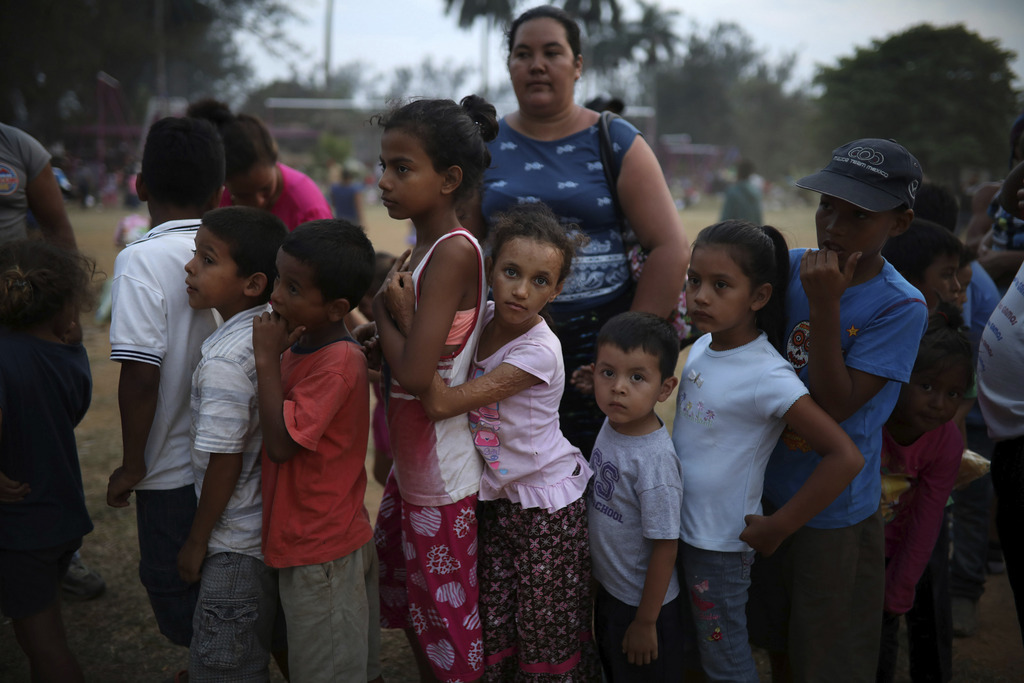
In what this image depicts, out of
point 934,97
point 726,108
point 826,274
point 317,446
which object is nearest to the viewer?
point 826,274

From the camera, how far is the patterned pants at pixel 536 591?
2139mm

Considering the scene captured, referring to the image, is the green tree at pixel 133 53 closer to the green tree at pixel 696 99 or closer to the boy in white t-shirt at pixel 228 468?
the boy in white t-shirt at pixel 228 468

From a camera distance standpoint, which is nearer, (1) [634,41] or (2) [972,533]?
(2) [972,533]

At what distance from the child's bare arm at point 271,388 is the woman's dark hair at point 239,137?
1571 mm

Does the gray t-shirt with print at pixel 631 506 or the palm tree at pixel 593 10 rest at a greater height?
the palm tree at pixel 593 10

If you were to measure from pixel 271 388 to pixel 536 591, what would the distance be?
0.97 m

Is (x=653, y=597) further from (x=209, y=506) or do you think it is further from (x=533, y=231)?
(x=209, y=506)

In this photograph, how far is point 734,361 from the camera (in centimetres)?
213

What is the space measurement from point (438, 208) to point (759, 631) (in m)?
1.68

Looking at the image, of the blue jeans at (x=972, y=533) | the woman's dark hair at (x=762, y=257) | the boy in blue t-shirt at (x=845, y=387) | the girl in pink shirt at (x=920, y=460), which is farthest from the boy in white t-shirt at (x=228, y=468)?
the blue jeans at (x=972, y=533)

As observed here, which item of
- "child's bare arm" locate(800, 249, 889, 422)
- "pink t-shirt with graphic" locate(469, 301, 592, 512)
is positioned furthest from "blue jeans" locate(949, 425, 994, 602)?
"pink t-shirt with graphic" locate(469, 301, 592, 512)

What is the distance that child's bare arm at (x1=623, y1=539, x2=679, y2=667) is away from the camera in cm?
207

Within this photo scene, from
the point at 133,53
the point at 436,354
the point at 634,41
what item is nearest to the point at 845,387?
the point at 436,354

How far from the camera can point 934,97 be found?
3192 cm
